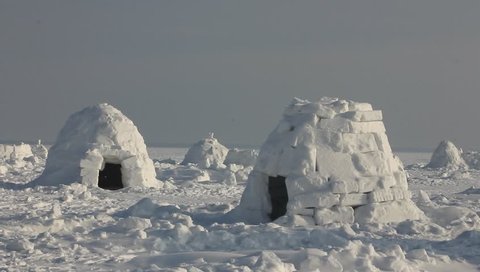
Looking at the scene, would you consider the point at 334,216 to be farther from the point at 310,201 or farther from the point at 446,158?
the point at 446,158

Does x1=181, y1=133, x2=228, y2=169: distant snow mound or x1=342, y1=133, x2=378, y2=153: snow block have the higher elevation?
x1=342, y1=133, x2=378, y2=153: snow block

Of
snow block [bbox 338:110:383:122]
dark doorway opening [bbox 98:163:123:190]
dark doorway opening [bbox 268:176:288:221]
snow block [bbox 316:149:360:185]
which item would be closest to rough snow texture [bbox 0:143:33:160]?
dark doorway opening [bbox 98:163:123:190]

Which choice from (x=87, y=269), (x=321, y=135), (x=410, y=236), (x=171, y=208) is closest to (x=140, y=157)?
(x=171, y=208)

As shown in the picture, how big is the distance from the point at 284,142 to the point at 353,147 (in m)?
1.17

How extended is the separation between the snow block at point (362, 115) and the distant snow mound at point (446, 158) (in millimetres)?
23180

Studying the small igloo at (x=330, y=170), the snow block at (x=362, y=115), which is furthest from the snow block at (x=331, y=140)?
the snow block at (x=362, y=115)

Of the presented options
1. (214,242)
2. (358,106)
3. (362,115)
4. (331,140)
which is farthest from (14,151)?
(214,242)

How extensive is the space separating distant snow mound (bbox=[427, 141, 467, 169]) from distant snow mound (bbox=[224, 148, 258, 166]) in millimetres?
8970

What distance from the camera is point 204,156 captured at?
34.4 metres

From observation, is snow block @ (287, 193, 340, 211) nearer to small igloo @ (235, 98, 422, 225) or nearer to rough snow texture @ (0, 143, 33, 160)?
small igloo @ (235, 98, 422, 225)

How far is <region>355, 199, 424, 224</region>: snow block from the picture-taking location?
39.0ft

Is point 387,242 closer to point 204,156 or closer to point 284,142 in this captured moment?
point 284,142

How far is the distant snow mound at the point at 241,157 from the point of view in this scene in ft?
112

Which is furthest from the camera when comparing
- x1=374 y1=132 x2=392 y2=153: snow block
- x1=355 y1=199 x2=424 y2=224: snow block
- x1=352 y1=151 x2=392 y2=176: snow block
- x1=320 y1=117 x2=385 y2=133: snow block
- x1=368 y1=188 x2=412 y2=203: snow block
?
x1=374 y1=132 x2=392 y2=153: snow block
